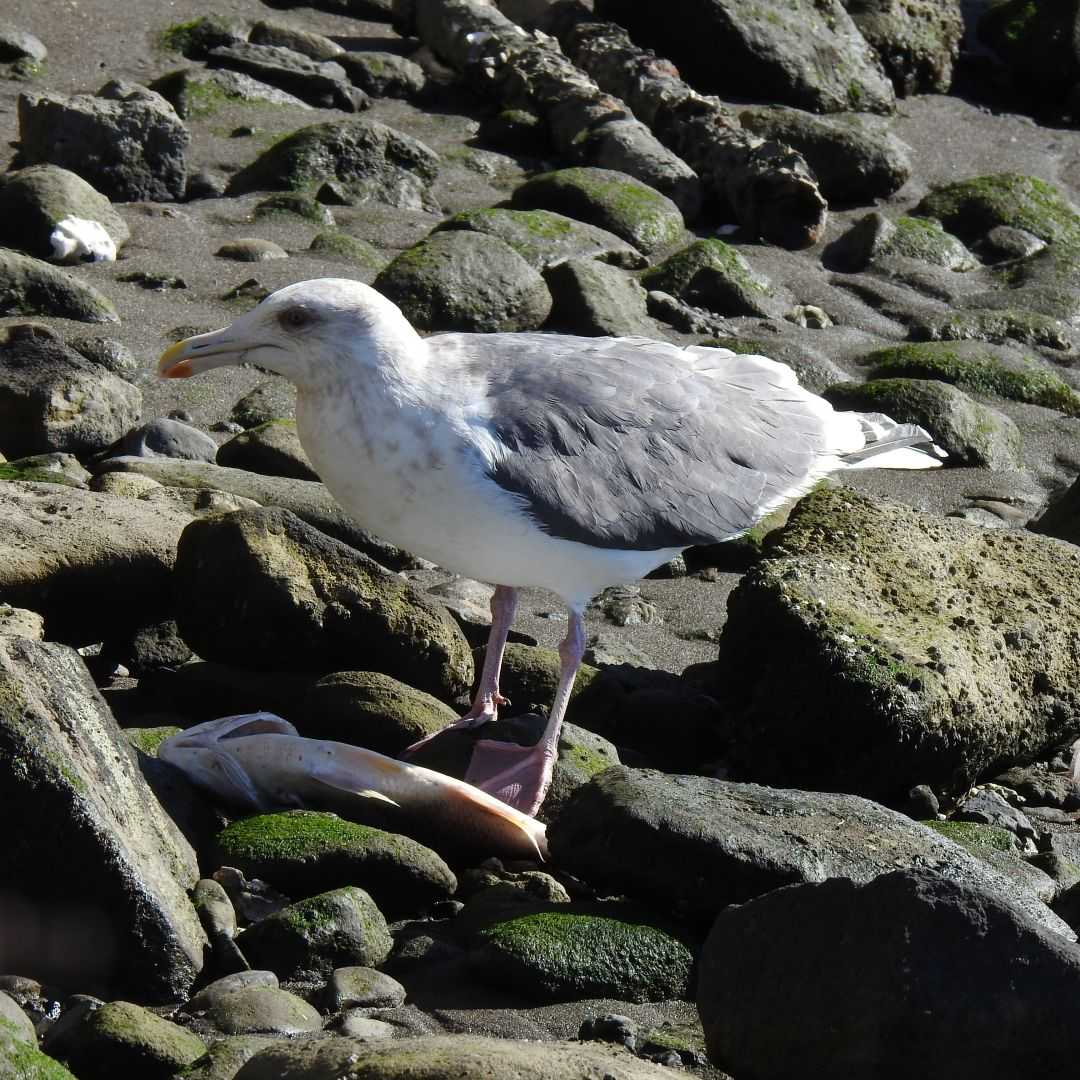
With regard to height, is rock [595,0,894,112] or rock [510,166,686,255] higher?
rock [595,0,894,112]

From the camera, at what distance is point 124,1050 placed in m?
3.46

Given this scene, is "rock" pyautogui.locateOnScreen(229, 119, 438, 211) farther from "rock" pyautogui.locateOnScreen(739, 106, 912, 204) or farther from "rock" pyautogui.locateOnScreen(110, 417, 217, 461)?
"rock" pyautogui.locateOnScreen(110, 417, 217, 461)

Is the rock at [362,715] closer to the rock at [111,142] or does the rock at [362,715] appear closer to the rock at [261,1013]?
the rock at [261,1013]

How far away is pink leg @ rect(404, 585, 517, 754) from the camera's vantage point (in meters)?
5.43

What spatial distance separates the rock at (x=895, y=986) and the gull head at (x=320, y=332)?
2.16 meters

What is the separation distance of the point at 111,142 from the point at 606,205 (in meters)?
3.01

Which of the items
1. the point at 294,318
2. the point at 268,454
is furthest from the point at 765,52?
the point at 294,318

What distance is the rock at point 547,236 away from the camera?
959cm

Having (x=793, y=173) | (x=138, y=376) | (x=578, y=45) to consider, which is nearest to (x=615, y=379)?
(x=138, y=376)

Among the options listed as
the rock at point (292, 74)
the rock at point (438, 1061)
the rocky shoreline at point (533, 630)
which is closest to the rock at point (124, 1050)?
the rocky shoreline at point (533, 630)

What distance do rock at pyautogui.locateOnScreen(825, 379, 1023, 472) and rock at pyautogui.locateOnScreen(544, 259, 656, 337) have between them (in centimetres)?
112

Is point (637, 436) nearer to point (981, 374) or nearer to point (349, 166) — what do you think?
point (981, 374)

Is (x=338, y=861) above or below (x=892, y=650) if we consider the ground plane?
below

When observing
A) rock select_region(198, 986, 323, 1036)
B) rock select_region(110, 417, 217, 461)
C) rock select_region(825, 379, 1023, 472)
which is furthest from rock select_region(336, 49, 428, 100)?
rock select_region(198, 986, 323, 1036)
